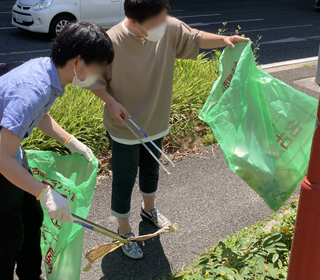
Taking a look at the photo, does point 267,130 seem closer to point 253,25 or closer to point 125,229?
point 125,229

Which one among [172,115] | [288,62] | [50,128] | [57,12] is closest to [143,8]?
[50,128]

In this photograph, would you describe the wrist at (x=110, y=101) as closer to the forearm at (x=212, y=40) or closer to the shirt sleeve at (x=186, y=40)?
the shirt sleeve at (x=186, y=40)

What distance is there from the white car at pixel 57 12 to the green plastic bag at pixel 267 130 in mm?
7580

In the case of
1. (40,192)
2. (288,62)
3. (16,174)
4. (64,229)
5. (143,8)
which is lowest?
(288,62)

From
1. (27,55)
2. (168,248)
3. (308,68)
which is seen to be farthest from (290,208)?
(27,55)

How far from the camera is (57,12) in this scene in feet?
29.3

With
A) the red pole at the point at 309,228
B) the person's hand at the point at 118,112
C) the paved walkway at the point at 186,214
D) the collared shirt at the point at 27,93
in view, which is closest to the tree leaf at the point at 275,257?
the red pole at the point at 309,228

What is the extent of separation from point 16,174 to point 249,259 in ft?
4.57

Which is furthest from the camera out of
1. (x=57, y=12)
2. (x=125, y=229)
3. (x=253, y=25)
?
(x=253, y=25)

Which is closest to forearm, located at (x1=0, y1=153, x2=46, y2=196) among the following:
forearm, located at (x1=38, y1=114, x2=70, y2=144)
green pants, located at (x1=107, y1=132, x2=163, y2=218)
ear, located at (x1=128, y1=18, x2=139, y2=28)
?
forearm, located at (x1=38, y1=114, x2=70, y2=144)

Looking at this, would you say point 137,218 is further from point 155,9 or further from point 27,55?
point 27,55

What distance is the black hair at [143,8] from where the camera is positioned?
6.75 ft

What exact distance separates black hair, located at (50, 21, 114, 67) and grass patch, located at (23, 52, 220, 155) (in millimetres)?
1824

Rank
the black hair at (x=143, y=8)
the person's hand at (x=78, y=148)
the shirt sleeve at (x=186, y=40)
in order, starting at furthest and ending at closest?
the shirt sleeve at (x=186, y=40)
the person's hand at (x=78, y=148)
the black hair at (x=143, y=8)
